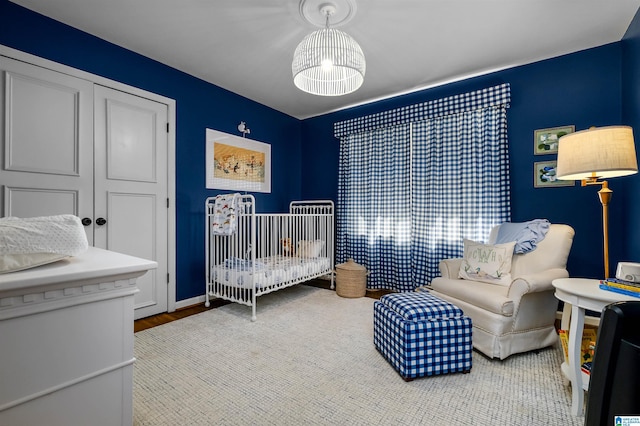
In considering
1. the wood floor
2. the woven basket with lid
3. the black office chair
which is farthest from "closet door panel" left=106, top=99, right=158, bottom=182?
the black office chair

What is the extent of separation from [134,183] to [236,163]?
1228 mm

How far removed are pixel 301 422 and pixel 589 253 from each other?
282 centimetres

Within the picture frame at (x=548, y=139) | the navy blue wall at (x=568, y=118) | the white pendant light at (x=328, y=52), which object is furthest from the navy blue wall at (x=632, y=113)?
the white pendant light at (x=328, y=52)

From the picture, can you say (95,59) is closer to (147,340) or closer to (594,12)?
(147,340)

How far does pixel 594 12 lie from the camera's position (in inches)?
83.6

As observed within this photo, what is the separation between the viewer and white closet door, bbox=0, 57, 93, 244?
208 centimetres

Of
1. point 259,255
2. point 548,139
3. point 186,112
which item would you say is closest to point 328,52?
point 186,112

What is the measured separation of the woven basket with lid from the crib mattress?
0.30 m

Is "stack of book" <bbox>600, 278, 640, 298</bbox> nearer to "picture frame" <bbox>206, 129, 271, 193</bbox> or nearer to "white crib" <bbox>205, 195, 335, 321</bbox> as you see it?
"white crib" <bbox>205, 195, 335, 321</bbox>

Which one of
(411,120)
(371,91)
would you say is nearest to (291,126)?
(371,91)

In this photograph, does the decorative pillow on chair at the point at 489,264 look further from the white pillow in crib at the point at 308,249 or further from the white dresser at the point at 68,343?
the white dresser at the point at 68,343

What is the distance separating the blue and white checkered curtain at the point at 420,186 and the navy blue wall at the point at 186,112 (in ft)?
3.05

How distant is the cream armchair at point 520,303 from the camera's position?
6.33 ft

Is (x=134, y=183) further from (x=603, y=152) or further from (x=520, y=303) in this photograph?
(x=603, y=152)
